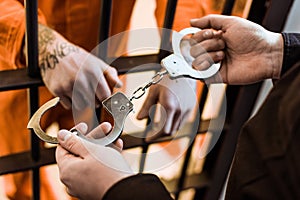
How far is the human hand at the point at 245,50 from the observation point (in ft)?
2.42

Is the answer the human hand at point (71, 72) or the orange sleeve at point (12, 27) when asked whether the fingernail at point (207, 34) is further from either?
the orange sleeve at point (12, 27)

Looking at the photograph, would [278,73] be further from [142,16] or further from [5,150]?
[5,150]

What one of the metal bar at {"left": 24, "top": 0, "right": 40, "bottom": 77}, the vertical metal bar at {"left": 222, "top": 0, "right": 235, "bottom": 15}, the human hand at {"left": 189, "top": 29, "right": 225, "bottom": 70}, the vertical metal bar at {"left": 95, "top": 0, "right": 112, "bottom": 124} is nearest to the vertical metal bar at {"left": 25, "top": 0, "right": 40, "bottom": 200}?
the metal bar at {"left": 24, "top": 0, "right": 40, "bottom": 77}

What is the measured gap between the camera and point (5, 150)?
1046 mm

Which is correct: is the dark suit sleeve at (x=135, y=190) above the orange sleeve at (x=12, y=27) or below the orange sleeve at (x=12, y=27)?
below

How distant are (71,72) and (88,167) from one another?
10.8 inches

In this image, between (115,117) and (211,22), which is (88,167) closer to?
(115,117)

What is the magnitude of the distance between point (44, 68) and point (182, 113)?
0.85 feet

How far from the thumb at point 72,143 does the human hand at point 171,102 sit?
0.19 meters

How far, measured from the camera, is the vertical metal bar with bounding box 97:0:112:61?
0.76 m

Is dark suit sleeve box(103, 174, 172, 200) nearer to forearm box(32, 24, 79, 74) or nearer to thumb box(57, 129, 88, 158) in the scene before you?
thumb box(57, 129, 88, 158)

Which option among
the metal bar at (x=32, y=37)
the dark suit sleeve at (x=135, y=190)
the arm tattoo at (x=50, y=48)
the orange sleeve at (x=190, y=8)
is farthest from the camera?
the orange sleeve at (x=190, y=8)

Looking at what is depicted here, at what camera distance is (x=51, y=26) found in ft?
3.09

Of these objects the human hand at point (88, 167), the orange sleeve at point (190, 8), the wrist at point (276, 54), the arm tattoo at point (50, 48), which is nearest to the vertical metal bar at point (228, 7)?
the orange sleeve at point (190, 8)
